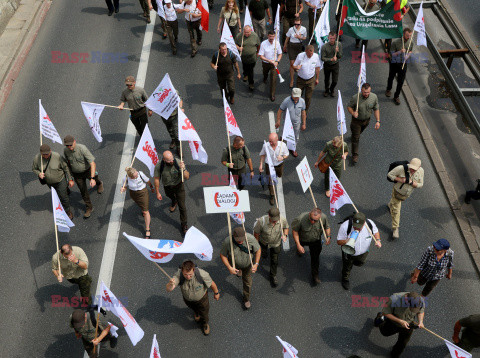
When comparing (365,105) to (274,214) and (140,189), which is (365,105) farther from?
(140,189)

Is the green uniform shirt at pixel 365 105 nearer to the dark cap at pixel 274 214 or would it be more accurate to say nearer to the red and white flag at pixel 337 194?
the red and white flag at pixel 337 194

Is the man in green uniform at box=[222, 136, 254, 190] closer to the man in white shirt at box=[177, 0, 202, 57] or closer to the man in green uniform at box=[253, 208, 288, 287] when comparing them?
the man in green uniform at box=[253, 208, 288, 287]

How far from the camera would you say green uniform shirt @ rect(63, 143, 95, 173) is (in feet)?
37.4

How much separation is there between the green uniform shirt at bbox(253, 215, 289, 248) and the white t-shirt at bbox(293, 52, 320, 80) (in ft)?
16.8

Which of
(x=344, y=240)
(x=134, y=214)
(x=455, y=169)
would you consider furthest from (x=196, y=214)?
(x=455, y=169)

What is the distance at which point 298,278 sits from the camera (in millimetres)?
10914

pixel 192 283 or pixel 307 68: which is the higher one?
pixel 307 68

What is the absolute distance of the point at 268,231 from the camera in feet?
32.7

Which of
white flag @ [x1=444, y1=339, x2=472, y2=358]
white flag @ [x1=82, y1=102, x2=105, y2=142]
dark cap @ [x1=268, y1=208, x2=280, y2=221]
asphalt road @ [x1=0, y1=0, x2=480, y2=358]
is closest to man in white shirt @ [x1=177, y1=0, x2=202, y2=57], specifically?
asphalt road @ [x1=0, y1=0, x2=480, y2=358]

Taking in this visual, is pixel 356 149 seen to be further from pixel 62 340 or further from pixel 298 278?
pixel 62 340

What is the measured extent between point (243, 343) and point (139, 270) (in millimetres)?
2687

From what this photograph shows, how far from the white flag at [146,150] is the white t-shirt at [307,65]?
469 cm

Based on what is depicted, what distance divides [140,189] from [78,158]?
A: 155 centimetres

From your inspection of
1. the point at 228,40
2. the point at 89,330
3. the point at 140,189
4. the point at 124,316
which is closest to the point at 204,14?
the point at 228,40
